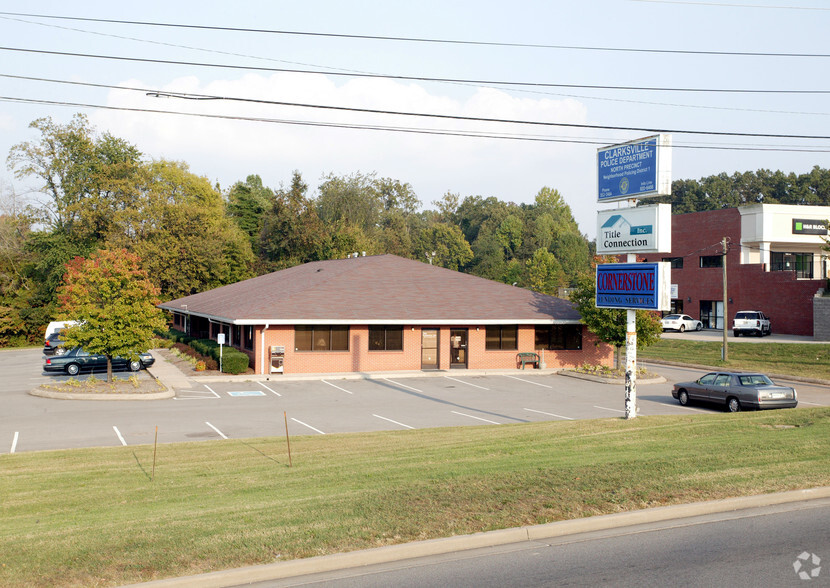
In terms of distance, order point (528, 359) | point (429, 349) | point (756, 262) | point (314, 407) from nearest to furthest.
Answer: point (314, 407) → point (429, 349) → point (528, 359) → point (756, 262)

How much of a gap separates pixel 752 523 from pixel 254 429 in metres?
Answer: 14.7

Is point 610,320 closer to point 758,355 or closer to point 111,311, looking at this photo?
Result: point 758,355

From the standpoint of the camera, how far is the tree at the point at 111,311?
1162 inches

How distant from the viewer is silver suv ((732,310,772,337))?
54750 millimetres

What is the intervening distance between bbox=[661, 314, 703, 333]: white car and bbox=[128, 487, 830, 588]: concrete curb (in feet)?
176

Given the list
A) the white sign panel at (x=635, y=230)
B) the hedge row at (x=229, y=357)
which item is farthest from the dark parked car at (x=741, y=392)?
the hedge row at (x=229, y=357)

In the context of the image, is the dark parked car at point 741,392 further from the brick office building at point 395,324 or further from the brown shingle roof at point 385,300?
the brown shingle roof at point 385,300

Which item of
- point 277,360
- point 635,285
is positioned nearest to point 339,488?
point 635,285

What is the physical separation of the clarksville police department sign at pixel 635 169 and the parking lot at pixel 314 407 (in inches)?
309

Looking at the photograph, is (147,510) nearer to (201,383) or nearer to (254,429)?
(254,429)

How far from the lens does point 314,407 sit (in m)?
26.1

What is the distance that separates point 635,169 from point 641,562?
12291mm

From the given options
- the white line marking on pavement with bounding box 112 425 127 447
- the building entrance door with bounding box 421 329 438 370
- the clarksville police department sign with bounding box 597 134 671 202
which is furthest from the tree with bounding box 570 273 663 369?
the white line marking on pavement with bounding box 112 425 127 447

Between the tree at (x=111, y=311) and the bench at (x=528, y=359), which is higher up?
the tree at (x=111, y=311)
